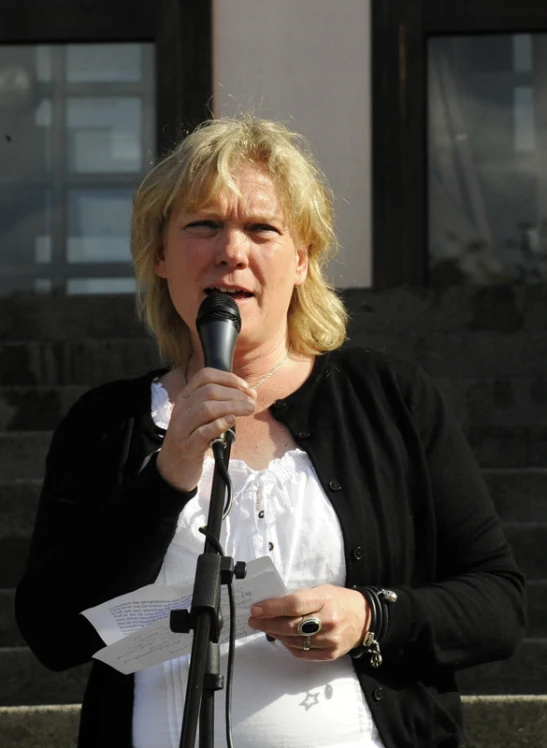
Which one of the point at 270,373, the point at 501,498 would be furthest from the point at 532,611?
the point at 270,373

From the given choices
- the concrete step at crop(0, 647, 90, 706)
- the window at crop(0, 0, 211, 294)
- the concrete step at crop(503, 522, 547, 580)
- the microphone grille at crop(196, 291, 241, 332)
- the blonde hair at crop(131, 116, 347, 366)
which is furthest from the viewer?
the window at crop(0, 0, 211, 294)

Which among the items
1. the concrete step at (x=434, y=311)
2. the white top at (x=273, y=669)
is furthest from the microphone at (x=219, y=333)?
the concrete step at (x=434, y=311)

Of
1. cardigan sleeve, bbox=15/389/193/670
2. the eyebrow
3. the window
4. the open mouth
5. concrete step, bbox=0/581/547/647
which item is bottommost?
concrete step, bbox=0/581/547/647

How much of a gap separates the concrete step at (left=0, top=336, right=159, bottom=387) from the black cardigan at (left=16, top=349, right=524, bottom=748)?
3088 millimetres

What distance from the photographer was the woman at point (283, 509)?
217cm

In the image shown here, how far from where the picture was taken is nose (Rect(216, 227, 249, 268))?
2316 mm

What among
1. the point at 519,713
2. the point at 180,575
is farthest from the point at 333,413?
the point at 519,713

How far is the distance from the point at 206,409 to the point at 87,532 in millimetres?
513

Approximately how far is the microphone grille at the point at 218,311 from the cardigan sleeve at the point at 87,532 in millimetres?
286

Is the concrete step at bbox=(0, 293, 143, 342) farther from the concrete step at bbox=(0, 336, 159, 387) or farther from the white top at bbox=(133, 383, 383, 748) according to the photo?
the white top at bbox=(133, 383, 383, 748)

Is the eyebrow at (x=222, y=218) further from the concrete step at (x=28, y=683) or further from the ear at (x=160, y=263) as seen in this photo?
the concrete step at (x=28, y=683)

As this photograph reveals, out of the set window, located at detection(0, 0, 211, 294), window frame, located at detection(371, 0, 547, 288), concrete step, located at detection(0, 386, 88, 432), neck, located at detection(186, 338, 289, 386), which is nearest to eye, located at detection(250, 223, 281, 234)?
neck, located at detection(186, 338, 289, 386)

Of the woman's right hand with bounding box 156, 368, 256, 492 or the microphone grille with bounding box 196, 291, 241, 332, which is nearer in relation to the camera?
the woman's right hand with bounding box 156, 368, 256, 492

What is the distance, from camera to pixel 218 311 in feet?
6.59
